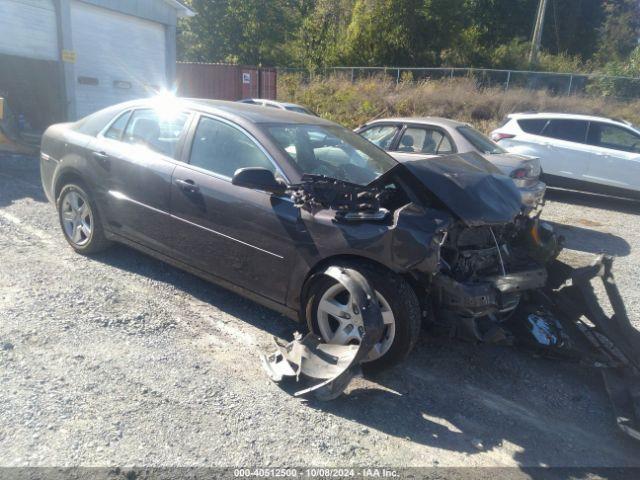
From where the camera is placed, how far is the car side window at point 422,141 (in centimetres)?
764

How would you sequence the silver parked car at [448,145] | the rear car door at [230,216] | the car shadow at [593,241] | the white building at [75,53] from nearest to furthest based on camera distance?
the rear car door at [230,216], the car shadow at [593,241], the silver parked car at [448,145], the white building at [75,53]

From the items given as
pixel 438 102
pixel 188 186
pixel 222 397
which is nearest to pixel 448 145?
pixel 188 186

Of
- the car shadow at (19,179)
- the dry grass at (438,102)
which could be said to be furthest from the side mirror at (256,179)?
the dry grass at (438,102)

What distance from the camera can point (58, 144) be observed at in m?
5.31

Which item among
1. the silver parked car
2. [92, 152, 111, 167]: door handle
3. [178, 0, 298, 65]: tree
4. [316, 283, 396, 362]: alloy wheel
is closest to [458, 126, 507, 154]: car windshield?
the silver parked car

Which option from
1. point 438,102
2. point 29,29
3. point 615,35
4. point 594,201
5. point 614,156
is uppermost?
point 615,35

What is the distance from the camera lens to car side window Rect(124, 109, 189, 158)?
14.5 ft

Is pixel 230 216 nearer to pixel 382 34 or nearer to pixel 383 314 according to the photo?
pixel 383 314

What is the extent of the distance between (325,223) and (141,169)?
193cm

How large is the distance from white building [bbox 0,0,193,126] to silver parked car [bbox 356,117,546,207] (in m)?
Result: 9.27

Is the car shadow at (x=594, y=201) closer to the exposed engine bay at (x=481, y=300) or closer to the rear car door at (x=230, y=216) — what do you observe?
the exposed engine bay at (x=481, y=300)

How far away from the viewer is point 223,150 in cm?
412

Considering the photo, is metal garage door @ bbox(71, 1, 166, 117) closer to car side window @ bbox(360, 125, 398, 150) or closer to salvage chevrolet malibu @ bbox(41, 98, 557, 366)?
car side window @ bbox(360, 125, 398, 150)

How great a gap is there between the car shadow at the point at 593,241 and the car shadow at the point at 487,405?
363 centimetres
